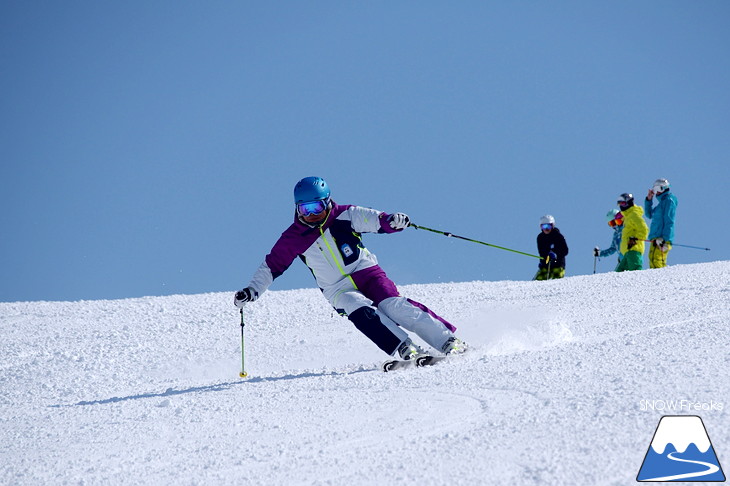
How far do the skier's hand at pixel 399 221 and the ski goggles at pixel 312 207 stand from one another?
64 centimetres

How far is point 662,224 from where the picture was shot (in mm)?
14453

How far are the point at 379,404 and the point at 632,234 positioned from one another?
11760mm

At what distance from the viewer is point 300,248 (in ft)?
22.8

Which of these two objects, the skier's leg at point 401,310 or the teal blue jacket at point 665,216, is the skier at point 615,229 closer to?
the teal blue jacket at point 665,216

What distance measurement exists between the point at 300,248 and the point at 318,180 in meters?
0.66

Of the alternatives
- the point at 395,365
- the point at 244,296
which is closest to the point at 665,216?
the point at 395,365

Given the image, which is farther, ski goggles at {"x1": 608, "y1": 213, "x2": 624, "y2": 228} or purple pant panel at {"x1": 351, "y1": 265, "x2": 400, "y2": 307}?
ski goggles at {"x1": 608, "y1": 213, "x2": 624, "y2": 228}

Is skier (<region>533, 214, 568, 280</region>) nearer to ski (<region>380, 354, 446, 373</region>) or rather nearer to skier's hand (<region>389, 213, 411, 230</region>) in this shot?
skier's hand (<region>389, 213, 411, 230</region>)

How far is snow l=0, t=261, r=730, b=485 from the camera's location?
3.41 metres

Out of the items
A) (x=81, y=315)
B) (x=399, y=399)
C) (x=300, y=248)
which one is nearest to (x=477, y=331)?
(x=300, y=248)
